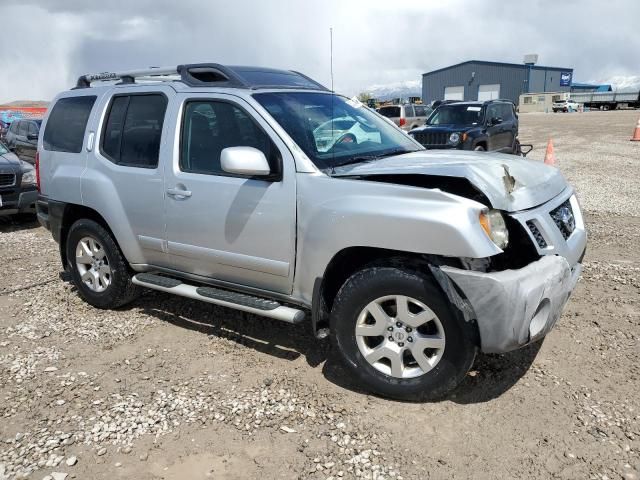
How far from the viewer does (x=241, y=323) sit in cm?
450

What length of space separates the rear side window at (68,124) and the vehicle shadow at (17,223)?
176 inches

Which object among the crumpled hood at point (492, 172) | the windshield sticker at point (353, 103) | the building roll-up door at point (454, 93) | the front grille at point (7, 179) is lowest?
the front grille at point (7, 179)

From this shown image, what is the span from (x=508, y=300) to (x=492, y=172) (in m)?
0.81

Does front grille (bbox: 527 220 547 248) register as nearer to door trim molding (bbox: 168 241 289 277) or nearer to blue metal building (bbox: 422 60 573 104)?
door trim molding (bbox: 168 241 289 277)

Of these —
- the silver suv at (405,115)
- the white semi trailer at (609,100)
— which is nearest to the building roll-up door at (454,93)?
the white semi trailer at (609,100)

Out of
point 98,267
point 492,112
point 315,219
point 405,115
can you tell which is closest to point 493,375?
point 315,219

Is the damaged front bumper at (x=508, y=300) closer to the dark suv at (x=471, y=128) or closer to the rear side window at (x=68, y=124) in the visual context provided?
the rear side window at (x=68, y=124)

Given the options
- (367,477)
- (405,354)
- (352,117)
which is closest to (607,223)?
(352,117)

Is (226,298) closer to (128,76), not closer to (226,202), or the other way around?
(226,202)

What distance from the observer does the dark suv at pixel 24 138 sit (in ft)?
44.0

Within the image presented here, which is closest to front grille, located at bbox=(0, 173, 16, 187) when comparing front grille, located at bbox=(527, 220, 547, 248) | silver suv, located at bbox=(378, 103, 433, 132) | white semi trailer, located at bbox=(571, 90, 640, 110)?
front grille, located at bbox=(527, 220, 547, 248)

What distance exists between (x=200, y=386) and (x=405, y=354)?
1376mm

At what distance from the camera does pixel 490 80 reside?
3007 inches

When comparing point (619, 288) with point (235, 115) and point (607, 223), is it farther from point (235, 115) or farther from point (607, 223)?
point (235, 115)
